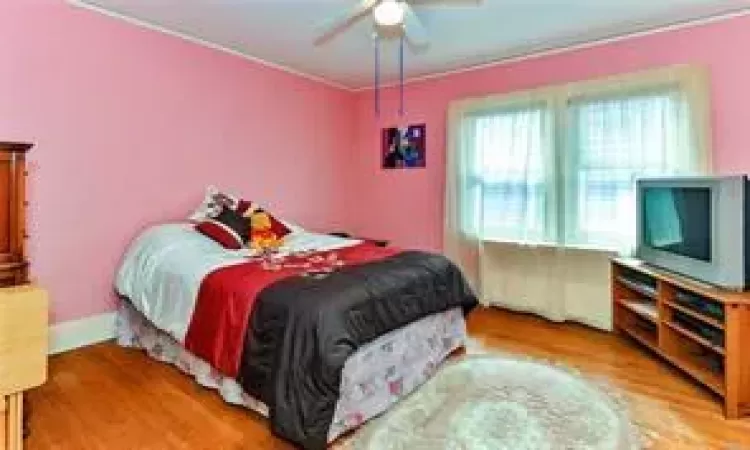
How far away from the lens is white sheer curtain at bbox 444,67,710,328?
324 centimetres

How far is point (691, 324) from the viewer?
2.65 m

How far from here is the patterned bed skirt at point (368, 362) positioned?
209cm

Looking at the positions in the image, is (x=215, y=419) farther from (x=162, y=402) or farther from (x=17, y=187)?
(x=17, y=187)

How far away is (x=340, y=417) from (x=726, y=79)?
3303 mm

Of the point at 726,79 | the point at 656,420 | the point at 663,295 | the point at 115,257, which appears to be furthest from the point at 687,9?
the point at 115,257

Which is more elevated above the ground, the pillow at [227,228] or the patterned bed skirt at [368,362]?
the pillow at [227,228]

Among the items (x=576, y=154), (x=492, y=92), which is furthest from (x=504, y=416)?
(x=492, y=92)

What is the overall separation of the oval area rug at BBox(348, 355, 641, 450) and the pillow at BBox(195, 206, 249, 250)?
1656 millimetres

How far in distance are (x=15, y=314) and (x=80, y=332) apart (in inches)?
60.5

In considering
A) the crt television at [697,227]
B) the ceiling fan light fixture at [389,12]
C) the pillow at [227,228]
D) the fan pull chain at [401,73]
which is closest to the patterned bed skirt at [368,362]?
the pillow at [227,228]

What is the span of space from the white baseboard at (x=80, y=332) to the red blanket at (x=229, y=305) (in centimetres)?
112

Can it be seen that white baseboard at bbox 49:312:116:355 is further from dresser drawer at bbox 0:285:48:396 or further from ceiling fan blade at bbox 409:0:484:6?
ceiling fan blade at bbox 409:0:484:6

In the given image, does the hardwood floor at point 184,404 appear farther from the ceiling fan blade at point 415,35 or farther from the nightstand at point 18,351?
the ceiling fan blade at point 415,35

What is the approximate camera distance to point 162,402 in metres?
2.32
